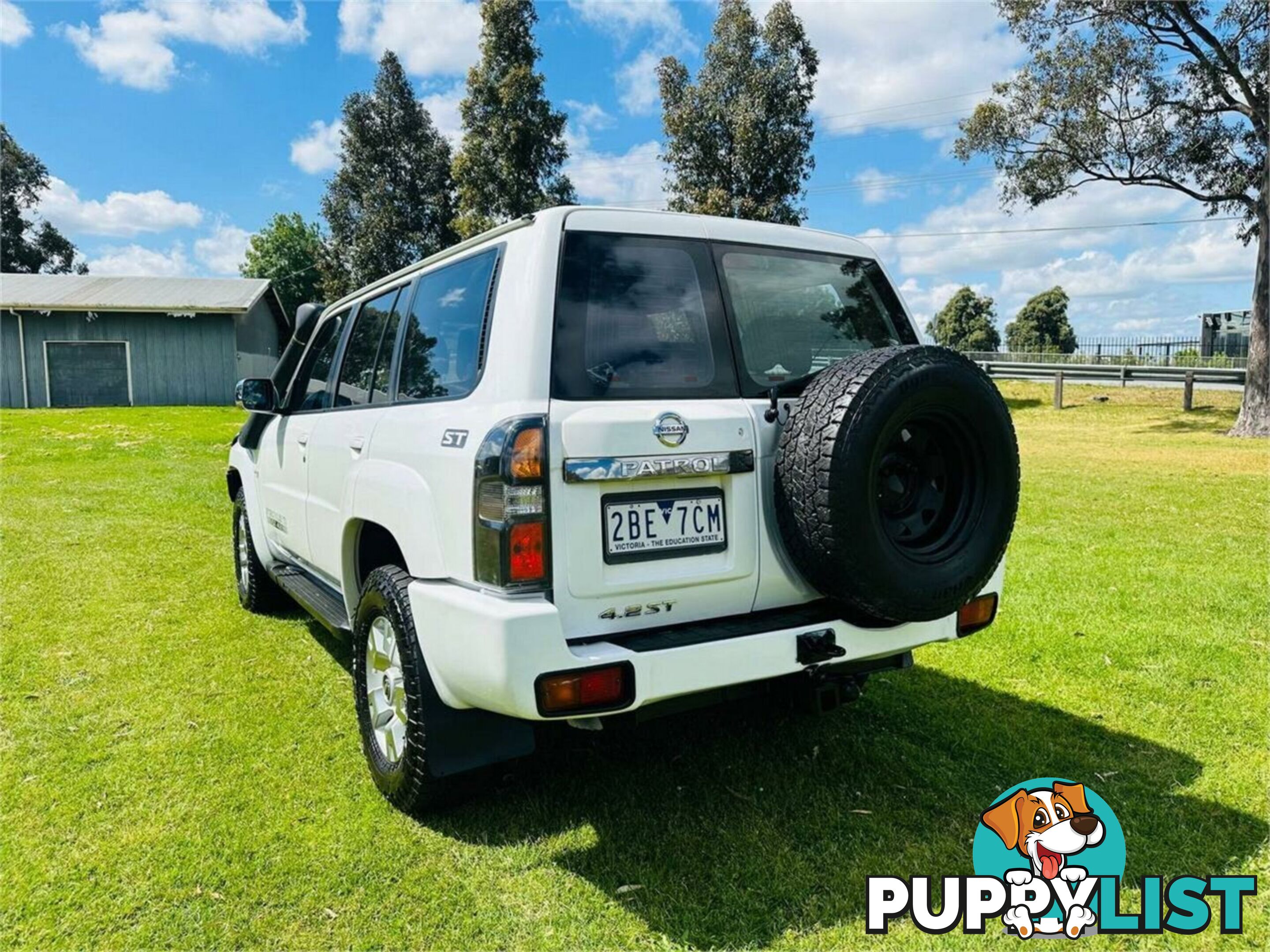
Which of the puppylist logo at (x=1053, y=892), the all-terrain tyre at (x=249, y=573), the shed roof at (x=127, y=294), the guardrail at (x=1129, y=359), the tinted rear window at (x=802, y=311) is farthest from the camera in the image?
the guardrail at (x=1129, y=359)

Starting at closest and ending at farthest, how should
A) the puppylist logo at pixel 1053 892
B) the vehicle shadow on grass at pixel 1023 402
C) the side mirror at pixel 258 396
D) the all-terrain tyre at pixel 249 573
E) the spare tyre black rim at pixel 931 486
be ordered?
the puppylist logo at pixel 1053 892 → the spare tyre black rim at pixel 931 486 → the side mirror at pixel 258 396 → the all-terrain tyre at pixel 249 573 → the vehicle shadow on grass at pixel 1023 402

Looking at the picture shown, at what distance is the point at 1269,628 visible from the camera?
184 inches

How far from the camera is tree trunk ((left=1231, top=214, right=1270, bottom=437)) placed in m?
15.4

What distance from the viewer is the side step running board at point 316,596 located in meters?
3.45

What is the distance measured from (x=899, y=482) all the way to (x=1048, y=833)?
1273mm

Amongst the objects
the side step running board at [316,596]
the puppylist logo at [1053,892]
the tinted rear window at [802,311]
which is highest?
the tinted rear window at [802,311]

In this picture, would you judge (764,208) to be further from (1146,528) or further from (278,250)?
(278,250)

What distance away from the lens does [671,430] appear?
7.97 feet

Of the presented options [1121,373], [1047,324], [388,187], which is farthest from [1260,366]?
[1047,324]

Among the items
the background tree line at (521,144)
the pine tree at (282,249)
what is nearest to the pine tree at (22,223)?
the pine tree at (282,249)

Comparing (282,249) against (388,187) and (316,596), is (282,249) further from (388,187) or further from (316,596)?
(316,596)

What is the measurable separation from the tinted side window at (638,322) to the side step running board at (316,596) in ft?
5.28

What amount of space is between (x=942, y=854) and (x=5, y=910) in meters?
2.87

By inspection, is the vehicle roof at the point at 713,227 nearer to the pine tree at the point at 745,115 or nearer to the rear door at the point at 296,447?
the rear door at the point at 296,447
